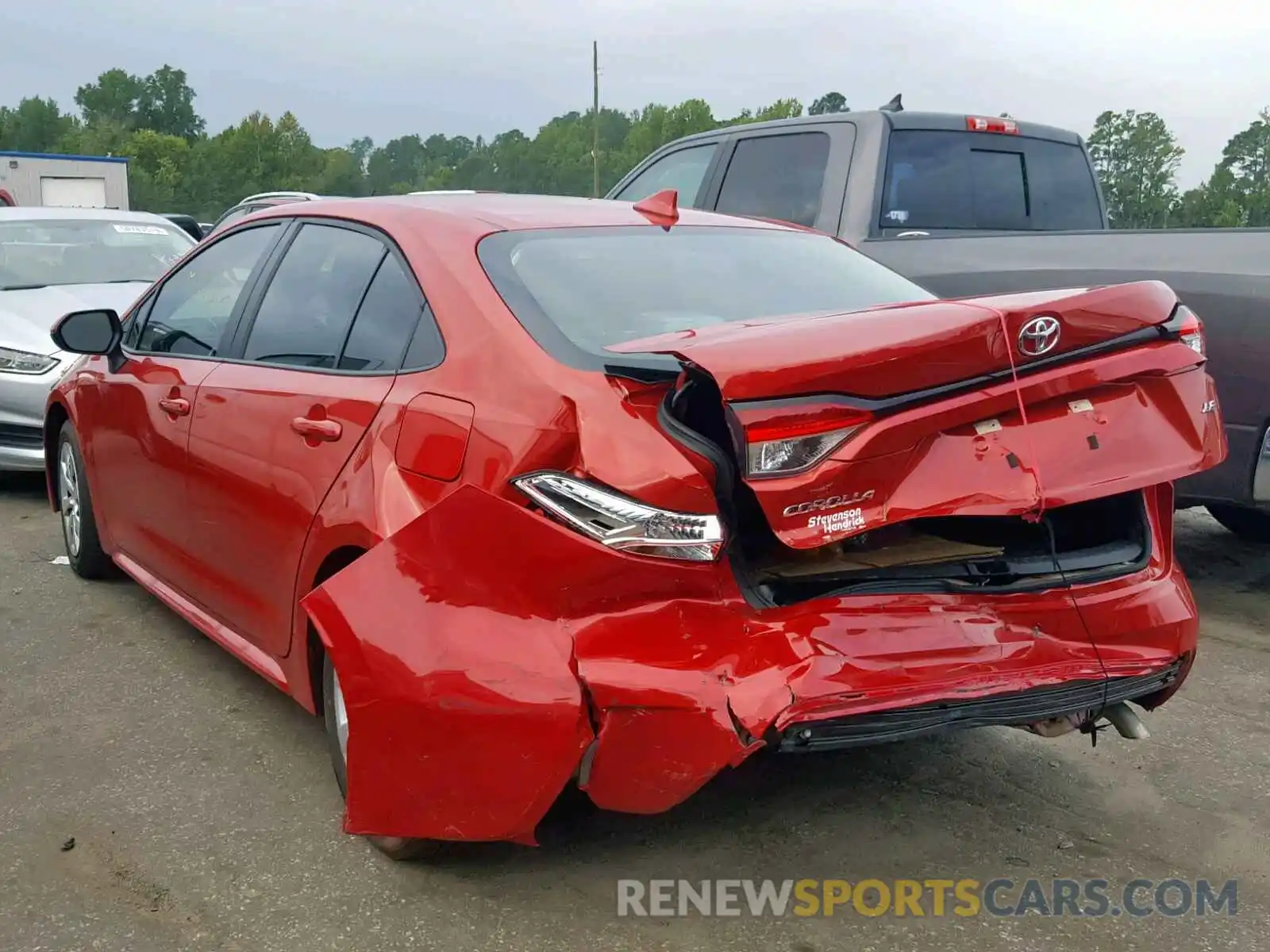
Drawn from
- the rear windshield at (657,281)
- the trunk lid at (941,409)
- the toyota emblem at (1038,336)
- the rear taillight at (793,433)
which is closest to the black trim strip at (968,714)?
the trunk lid at (941,409)

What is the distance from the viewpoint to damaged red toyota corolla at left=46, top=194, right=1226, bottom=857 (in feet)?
7.84

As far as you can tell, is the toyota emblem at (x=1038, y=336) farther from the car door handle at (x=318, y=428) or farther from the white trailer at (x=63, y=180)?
the white trailer at (x=63, y=180)

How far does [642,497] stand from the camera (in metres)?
2.42

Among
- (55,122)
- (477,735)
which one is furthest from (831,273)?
(55,122)

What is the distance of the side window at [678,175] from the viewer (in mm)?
6723

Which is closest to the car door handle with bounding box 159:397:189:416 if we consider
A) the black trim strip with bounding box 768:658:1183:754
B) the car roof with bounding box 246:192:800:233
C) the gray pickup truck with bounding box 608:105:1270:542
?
the car roof with bounding box 246:192:800:233

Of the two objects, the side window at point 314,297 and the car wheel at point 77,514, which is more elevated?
the side window at point 314,297

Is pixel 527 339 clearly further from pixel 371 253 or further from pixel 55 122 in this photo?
pixel 55 122

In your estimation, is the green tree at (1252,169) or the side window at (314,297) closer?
the side window at (314,297)

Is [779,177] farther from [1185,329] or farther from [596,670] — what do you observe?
[596,670]

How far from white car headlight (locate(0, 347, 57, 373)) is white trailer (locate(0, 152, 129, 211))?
34.3 m

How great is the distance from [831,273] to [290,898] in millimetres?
2155

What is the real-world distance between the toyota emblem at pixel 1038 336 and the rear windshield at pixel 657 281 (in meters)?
0.76

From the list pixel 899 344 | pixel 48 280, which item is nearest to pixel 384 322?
pixel 899 344
